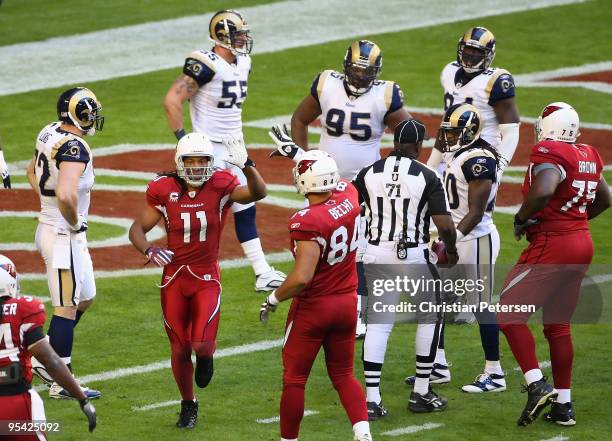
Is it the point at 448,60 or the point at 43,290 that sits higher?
the point at 448,60

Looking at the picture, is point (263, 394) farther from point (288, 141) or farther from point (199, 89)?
point (199, 89)

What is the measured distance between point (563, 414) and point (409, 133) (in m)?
2.08

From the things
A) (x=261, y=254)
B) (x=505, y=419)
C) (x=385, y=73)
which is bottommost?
(x=505, y=419)

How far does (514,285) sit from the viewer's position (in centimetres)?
895

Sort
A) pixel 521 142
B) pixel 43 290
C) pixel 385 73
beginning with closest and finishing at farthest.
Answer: pixel 43 290 → pixel 521 142 → pixel 385 73

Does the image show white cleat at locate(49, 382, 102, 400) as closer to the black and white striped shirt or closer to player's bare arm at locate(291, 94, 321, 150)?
the black and white striped shirt

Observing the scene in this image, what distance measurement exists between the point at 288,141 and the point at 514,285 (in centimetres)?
187

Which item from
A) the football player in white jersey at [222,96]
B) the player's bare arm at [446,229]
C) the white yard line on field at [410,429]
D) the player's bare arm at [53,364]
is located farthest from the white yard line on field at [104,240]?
the player's bare arm at [53,364]

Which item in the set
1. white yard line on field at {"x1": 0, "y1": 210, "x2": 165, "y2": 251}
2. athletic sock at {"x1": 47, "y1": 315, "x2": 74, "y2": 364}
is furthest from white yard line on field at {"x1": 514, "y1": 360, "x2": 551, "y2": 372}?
white yard line on field at {"x1": 0, "y1": 210, "x2": 165, "y2": 251}

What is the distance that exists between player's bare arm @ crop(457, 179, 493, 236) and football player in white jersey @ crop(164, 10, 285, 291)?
8.93ft

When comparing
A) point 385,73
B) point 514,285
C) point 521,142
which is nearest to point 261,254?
point 514,285

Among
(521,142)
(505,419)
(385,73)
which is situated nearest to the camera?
(505,419)

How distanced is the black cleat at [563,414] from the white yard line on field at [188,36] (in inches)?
465

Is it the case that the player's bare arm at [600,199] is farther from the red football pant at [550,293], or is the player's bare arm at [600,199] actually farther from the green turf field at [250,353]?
the green turf field at [250,353]
